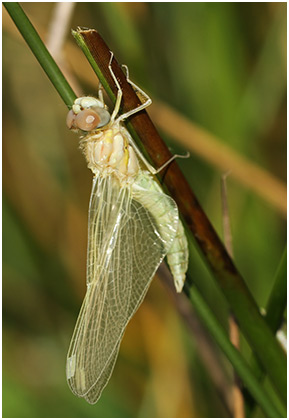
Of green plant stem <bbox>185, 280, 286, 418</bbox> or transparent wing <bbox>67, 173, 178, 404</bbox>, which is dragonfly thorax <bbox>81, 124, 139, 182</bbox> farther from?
green plant stem <bbox>185, 280, 286, 418</bbox>

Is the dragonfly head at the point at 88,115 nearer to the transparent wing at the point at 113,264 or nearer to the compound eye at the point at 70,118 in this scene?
the compound eye at the point at 70,118

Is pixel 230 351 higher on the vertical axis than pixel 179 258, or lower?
lower

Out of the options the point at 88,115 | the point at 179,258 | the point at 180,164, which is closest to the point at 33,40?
the point at 88,115

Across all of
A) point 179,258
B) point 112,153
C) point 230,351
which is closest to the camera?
point 230,351

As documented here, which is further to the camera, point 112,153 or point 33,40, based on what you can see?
point 112,153

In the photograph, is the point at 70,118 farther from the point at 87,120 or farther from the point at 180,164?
the point at 180,164

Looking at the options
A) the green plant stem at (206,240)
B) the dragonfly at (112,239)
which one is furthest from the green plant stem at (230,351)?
the dragonfly at (112,239)

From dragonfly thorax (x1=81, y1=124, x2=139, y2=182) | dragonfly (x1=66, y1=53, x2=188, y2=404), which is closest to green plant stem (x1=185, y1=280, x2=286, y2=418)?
dragonfly (x1=66, y1=53, x2=188, y2=404)
